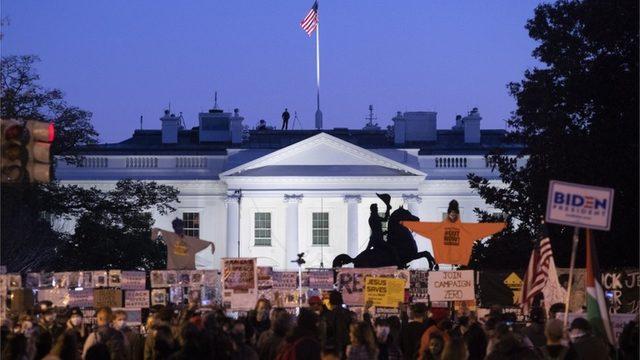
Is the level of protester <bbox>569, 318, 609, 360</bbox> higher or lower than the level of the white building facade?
lower

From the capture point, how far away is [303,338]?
13.9 metres

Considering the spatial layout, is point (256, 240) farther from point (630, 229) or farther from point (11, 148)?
point (11, 148)

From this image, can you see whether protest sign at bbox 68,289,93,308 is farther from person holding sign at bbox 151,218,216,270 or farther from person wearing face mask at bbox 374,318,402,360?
person wearing face mask at bbox 374,318,402,360

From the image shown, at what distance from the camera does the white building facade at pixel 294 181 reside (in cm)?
8225

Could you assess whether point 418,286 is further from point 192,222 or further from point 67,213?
point 192,222

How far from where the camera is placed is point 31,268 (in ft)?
162

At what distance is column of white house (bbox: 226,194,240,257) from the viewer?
269 ft

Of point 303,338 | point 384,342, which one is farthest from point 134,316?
point 303,338

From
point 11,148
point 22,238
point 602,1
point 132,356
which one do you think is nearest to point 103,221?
point 22,238

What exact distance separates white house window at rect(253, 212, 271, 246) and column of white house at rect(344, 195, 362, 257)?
4.25 m

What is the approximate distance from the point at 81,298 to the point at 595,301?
12921 mm

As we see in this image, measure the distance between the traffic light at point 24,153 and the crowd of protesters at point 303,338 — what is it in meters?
1.34

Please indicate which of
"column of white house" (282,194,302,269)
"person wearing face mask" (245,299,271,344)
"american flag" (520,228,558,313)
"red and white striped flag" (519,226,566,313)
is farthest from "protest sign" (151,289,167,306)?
"column of white house" (282,194,302,269)

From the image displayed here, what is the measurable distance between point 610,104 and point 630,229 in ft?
13.0
